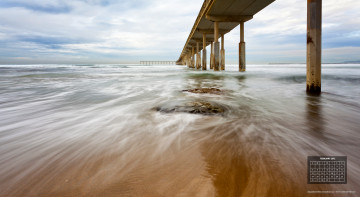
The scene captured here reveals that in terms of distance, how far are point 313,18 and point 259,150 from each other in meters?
4.99

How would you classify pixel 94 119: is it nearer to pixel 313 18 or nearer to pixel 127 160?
pixel 127 160

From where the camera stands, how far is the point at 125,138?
6.57 feet

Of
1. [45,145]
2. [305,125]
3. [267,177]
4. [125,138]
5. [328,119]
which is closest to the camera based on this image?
[267,177]

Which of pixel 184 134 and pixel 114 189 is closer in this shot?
pixel 114 189

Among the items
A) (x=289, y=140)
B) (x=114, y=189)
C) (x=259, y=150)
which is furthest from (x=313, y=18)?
(x=114, y=189)
